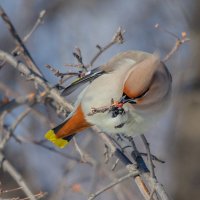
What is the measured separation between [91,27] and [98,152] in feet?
6.86

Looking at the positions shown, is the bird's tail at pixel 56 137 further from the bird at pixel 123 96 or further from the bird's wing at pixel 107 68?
the bird's wing at pixel 107 68

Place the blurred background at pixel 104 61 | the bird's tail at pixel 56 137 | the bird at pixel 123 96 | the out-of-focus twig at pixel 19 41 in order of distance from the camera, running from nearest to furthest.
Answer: the bird at pixel 123 96 < the bird's tail at pixel 56 137 < the out-of-focus twig at pixel 19 41 < the blurred background at pixel 104 61

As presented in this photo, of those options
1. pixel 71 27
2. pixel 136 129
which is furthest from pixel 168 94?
pixel 71 27

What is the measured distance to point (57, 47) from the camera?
7.89 meters

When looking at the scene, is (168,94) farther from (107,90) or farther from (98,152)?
(98,152)

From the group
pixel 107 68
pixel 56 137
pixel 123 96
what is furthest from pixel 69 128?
pixel 123 96

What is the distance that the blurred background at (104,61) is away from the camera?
611 centimetres

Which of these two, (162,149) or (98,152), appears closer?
(98,152)

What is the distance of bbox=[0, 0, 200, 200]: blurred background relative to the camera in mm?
6109

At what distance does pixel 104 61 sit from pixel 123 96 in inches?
105

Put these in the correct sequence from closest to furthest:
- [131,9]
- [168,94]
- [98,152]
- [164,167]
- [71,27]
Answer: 1. [168,94]
2. [98,152]
3. [164,167]
4. [71,27]
5. [131,9]

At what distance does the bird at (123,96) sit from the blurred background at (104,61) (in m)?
1.41

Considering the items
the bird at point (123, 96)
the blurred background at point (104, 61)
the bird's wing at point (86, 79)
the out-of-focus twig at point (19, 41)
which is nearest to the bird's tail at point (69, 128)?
the bird at point (123, 96)

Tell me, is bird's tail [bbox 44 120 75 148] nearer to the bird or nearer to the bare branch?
the bird
